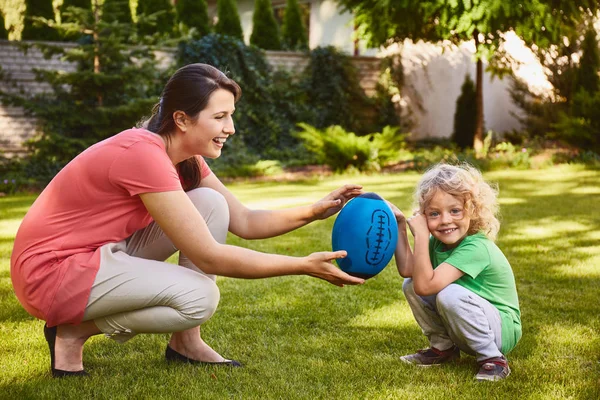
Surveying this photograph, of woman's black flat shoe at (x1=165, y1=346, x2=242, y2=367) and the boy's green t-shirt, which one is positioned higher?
the boy's green t-shirt

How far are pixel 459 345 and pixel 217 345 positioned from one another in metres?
1.23

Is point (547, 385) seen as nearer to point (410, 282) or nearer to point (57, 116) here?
point (410, 282)

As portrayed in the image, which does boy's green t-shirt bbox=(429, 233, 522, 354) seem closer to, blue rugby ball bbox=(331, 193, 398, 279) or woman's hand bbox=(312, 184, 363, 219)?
blue rugby ball bbox=(331, 193, 398, 279)

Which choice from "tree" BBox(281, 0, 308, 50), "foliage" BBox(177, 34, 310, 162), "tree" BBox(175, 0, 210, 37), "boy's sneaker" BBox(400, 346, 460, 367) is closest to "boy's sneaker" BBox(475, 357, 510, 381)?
"boy's sneaker" BBox(400, 346, 460, 367)

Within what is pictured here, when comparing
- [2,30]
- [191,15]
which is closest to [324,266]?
[2,30]

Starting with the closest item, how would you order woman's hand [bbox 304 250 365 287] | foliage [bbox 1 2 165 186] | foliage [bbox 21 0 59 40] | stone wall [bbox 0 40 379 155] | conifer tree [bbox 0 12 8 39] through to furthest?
woman's hand [bbox 304 250 365 287]
foliage [bbox 1 2 165 186]
stone wall [bbox 0 40 379 155]
conifer tree [bbox 0 12 8 39]
foliage [bbox 21 0 59 40]

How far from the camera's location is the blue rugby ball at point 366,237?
2986 millimetres

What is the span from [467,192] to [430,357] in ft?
2.68

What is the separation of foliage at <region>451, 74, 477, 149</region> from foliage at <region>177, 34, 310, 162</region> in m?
3.70

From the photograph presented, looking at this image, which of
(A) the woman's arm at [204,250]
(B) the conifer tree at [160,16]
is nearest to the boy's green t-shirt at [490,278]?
(A) the woman's arm at [204,250]

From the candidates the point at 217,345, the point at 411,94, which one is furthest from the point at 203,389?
the point at 411,94

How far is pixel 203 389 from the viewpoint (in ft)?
9.18

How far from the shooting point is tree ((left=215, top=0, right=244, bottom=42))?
17.0 metres

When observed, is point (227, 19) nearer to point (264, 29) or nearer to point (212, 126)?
point (264, 29)
